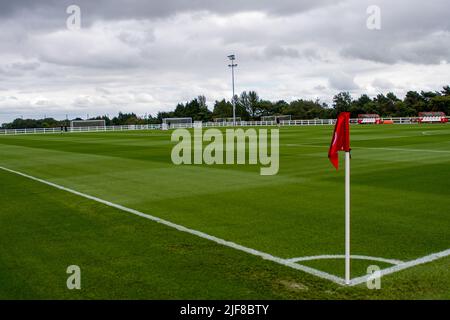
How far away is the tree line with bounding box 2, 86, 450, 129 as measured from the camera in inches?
4060

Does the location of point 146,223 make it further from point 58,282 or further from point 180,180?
point 180,180

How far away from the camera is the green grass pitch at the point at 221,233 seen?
592cm

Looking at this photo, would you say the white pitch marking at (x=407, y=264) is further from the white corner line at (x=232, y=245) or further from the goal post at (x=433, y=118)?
the goal post at (x=433, y=118)

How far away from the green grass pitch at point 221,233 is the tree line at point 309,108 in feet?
305

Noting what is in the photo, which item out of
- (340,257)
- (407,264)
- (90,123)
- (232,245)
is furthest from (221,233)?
(90,123)

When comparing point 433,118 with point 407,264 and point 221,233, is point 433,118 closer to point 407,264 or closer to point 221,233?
point 221,233

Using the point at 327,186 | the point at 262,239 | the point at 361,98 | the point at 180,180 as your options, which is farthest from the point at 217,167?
the point at 361,98

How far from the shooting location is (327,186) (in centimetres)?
1341

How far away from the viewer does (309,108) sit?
12975cm

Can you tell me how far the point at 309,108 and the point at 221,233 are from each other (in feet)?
408

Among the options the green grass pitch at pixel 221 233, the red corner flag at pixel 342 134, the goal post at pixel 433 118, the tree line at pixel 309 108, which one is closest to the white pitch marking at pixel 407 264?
the green grass pitch at pixel 221 233

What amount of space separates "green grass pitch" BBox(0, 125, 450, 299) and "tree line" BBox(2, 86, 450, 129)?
93.1 metres

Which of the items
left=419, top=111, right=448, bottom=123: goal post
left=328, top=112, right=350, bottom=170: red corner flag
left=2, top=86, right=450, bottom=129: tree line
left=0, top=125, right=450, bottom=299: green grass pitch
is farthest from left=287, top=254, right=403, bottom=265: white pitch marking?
left=2, top=86, right=450, bottom=129: tree line
